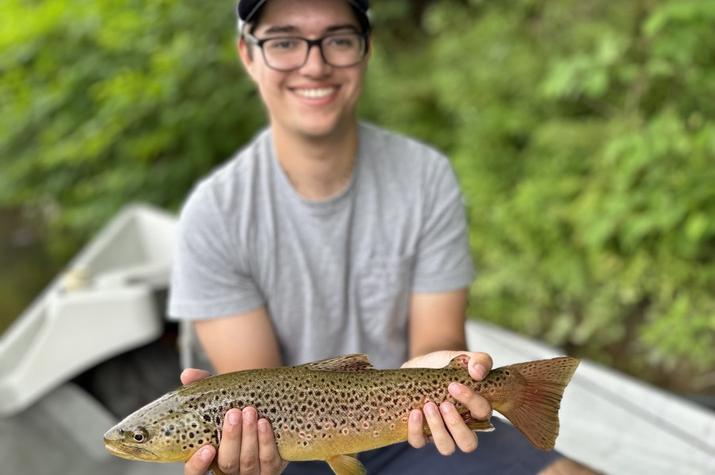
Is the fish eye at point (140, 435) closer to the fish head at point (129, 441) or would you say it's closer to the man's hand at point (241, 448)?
the fish head at point (129, 441)

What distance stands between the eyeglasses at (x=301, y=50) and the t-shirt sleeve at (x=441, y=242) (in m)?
0.52

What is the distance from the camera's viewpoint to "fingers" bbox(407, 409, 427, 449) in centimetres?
189

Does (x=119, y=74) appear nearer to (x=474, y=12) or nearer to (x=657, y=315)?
(x=474, y=12)

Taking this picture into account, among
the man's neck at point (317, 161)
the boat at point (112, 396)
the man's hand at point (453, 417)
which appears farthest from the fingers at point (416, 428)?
the boat at point (112, 396)

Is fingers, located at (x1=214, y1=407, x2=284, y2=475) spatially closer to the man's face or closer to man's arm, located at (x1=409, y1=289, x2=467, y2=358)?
man's arm, located at (x1=409, y1=289, x2=467, y2=358)

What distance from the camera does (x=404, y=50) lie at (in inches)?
355

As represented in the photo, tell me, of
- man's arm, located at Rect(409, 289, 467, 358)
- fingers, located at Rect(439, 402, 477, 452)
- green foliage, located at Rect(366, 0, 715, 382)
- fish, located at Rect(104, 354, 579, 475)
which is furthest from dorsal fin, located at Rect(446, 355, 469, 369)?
green foliage, located at Rect(366, 0, 715, 382)

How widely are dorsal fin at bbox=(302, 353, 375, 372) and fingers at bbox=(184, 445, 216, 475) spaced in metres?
0.31

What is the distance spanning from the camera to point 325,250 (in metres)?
2.58

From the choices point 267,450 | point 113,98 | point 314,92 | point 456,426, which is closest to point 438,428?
point 456,426

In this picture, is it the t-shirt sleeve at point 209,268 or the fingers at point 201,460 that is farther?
the t-shirt sleeve at point 209,268

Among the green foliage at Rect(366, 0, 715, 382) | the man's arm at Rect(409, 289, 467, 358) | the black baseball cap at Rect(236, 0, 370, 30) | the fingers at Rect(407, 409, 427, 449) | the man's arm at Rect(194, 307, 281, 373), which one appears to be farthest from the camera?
the green foliage at Rect(366, 0, 715, 382)

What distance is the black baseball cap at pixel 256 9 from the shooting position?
2.32 meters

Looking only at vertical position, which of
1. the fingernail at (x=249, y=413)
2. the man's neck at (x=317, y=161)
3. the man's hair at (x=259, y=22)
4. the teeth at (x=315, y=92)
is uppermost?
the man's hair at (x=259, y=22)
